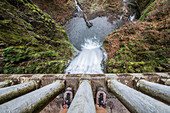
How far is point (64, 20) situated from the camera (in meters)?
11.6

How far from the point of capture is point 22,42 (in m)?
3.61

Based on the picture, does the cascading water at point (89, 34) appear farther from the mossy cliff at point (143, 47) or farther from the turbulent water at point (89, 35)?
the mossy cliff at point (143, 47)

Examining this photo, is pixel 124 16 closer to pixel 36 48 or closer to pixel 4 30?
pixel 36 48

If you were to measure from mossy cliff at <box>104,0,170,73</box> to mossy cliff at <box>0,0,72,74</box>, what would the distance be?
184 inches

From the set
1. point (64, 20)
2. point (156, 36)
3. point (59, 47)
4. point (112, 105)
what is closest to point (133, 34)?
point (156, 36)

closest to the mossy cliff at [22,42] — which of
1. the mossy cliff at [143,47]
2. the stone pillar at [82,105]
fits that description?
the stone pillar at [82,105]

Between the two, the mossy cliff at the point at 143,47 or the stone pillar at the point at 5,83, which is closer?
the stone pillar at the point at 5,83

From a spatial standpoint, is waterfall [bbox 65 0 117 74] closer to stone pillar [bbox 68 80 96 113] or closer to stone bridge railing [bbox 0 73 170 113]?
stone bridge railing [bbox 0 73 170 113]

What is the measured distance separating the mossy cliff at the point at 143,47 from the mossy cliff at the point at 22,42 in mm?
4676

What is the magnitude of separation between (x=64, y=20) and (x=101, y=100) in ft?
45.3

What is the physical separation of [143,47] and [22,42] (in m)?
8.08

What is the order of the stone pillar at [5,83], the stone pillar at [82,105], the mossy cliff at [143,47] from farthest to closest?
1. the mossy cliff at [143,47]
2. the stone pillar at [5,83]
3. the stone pillar at [82,105]

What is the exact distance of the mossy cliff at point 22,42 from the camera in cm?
305

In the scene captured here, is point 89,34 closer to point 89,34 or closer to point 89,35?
point 89,34
